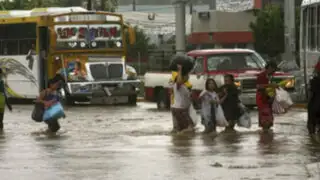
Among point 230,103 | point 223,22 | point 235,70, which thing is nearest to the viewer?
point 230,103

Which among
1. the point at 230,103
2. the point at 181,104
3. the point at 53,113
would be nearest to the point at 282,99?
the point at 230,103

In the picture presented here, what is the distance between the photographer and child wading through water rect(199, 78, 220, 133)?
1900cm

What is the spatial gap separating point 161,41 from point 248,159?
6328cm

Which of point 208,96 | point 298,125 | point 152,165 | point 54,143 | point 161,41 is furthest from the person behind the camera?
point 161,41

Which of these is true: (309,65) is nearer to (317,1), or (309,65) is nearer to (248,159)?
(317,1)

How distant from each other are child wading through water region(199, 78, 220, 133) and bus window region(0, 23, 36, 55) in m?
15.9

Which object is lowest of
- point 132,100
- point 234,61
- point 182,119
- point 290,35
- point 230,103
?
point 132,100

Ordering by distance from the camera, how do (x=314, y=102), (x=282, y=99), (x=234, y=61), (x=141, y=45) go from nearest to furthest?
(x=314, y=102), (x=282, y=99), (x=234, y=61), (x=141, y=45)

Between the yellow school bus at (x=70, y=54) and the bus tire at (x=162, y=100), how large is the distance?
2.67 m

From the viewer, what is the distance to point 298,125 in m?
21.0

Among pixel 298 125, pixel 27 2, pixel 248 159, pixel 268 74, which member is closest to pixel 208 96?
pixel 268 74

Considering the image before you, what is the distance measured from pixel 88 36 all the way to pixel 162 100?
5.19 m

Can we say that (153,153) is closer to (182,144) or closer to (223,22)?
(182,144)

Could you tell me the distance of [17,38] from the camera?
35031 mm
